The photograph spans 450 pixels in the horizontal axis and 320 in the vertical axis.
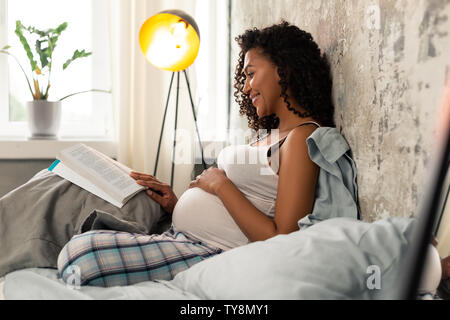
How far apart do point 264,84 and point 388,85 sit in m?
Answer: 0.47

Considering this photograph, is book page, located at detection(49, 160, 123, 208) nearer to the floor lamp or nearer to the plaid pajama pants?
the plaid pajama pants

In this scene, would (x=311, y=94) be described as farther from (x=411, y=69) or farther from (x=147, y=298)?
(x=147, y=298)

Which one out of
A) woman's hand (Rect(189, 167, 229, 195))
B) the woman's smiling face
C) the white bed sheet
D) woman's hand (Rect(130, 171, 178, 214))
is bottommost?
the white bed sheet

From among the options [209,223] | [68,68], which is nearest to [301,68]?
[209,223]

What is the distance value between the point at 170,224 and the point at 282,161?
0.47 m

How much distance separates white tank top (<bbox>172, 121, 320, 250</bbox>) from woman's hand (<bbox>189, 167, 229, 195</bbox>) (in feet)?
0.06

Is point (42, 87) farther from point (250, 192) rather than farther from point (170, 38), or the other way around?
point (250, 192)

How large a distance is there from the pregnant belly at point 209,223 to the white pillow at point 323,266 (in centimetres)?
45

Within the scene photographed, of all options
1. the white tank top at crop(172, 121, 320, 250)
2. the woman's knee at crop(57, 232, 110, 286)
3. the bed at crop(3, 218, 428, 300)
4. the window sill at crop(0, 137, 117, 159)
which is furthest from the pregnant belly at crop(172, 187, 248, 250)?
the window sill at crop(0, 137, 117, 159)

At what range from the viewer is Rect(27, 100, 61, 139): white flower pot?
2219 millimetres

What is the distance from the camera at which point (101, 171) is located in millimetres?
1405

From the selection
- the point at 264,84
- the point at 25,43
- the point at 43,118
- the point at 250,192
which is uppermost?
the point at 25,43

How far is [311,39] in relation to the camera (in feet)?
4.57
